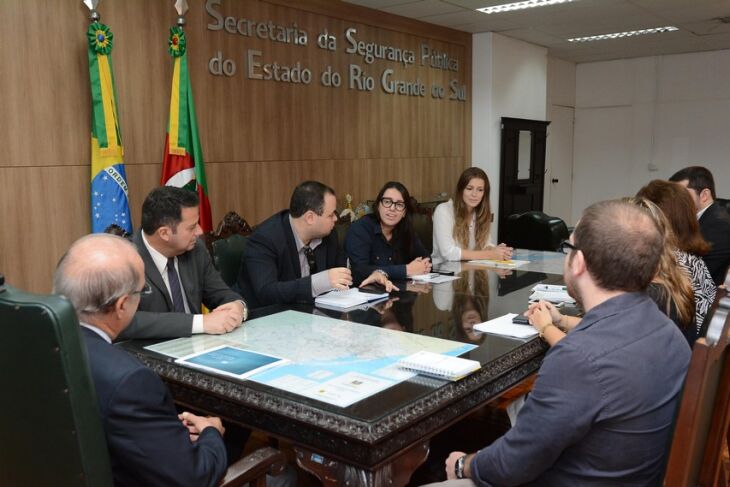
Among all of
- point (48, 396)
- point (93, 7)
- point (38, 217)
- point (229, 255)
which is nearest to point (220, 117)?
point (93, 7)

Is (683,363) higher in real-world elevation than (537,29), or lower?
lower

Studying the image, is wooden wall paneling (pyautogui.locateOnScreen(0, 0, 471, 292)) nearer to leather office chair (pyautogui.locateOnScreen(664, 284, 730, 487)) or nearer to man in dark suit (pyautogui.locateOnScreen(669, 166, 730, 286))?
man in dark suit (pyautogui.locateOnScreen(669, 166, 730, 286))

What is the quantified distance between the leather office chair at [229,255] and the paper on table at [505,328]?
1.39m

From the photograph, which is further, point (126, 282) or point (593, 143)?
point (593, 143)

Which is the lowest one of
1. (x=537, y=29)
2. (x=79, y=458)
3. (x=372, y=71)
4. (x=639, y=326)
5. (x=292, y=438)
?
(x=292, y=438)

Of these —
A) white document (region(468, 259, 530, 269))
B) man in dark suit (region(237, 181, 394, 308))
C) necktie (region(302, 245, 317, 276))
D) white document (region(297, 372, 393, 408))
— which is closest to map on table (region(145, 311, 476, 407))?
white document (region(297, 372, 393, 408))

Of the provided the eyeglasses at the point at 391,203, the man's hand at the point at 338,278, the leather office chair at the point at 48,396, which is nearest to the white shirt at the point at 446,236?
the eyeglasses at the point at 391,203

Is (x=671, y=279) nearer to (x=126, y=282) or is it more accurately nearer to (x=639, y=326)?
(x=639, y=326)

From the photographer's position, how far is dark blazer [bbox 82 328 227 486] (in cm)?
125

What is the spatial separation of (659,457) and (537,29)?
651 cm

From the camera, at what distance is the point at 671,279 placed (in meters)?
2.18

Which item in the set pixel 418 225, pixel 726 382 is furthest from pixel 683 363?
pixel 418 225

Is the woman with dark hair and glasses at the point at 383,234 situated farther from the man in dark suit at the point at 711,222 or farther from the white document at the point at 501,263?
the man in dark suit at the point at 711,222

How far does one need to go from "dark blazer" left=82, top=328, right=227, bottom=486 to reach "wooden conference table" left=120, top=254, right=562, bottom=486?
0.99 ft
